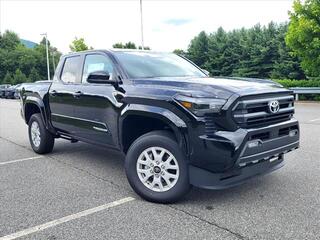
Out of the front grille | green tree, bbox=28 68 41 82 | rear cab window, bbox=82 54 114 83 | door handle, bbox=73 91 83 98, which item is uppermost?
rear cab window, bbox=82 54 114 83

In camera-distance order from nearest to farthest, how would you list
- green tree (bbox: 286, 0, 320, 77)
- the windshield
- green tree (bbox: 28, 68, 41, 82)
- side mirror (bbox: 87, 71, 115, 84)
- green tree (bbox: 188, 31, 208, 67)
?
1. side mirror (bbox: 87, 71, 115, 84)
2. the windshield
3. green tree (bbox: 286, 0, 320, 77)
4. green tree (bbox: 188, 31, 208, 67)
5. green tree (bbox: 28, 68, 41, 82)

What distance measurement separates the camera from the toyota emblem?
13.3ft

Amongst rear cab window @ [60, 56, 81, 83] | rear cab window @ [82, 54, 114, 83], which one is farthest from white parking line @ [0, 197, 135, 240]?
rear cab window @ [60, 56, 81, 83]

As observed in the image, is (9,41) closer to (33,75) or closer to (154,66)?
(33,75)

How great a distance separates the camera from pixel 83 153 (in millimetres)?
6902

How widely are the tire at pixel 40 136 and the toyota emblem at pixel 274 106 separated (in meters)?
4.12

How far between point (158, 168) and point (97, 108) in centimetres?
142

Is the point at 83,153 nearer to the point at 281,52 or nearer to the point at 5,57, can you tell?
the point at 281,52

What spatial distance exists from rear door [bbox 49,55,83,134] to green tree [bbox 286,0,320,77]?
15478 mm

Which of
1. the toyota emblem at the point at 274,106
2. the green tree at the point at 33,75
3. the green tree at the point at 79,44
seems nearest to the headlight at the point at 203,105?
the toyota emblem at the point at 274,106

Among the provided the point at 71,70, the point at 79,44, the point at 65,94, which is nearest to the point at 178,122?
the point at 65,94

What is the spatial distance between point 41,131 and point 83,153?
2.85 feet

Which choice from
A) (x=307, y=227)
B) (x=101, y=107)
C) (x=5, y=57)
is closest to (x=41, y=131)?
(x=101, y=107)

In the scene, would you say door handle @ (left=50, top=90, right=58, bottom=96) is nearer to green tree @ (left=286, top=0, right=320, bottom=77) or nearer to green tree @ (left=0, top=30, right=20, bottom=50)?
green tree @ (left=286, top=0, right=320, bottom=77)
